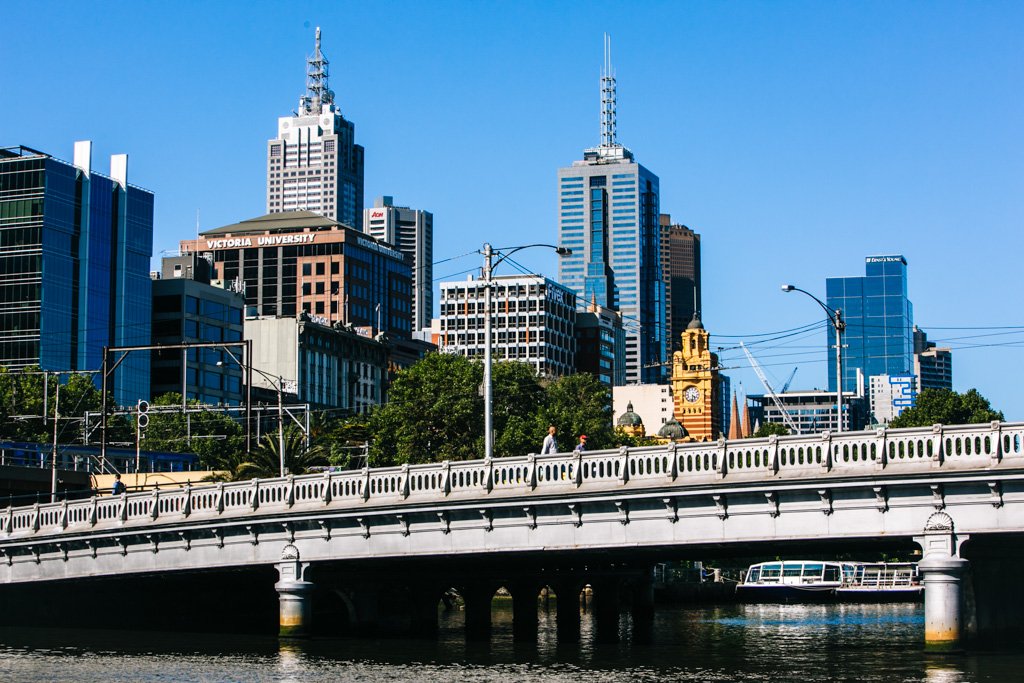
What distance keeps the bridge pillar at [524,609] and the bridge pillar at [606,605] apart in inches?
134

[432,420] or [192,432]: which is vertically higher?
[192,432]

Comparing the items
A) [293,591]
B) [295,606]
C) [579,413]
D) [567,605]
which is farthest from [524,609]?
[579,413]

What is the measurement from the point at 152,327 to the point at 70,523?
131 metres

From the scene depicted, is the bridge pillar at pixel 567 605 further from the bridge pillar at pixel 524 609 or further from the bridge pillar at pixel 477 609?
the bridge pillar at pixel 477 609

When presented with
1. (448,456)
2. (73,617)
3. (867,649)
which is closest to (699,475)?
(867,649)

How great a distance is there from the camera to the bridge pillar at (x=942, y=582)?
43062mm

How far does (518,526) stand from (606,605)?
24502 millimetres

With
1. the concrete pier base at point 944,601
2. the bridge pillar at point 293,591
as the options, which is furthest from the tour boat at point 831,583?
the concrete pier base at point 944,601

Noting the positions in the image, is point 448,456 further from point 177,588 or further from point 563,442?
point 177,588

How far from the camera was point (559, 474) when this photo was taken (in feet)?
161

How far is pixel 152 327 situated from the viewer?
187m

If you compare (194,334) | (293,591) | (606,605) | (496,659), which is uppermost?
(194,334)

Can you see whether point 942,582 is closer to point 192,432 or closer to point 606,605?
point 606,605

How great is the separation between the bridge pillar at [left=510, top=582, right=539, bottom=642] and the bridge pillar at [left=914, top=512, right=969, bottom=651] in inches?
1069
